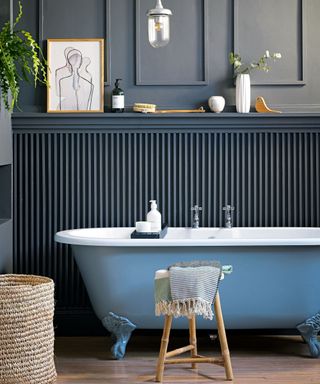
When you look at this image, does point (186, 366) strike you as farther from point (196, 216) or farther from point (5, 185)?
point (5, 185)

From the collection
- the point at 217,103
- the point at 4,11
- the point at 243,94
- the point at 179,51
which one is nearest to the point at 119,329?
the point at 217,103

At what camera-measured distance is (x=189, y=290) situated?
390 centimetres

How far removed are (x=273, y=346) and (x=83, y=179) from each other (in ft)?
5.20

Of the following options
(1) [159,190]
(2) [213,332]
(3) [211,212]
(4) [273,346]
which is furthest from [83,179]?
(4) [273,346]

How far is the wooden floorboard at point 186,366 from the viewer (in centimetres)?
405

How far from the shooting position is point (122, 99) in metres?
5.04

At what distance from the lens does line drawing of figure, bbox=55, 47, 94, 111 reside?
5.09 metres

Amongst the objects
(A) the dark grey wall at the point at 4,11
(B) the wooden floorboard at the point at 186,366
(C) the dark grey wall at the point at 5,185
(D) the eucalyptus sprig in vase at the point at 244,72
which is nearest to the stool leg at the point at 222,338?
(B) the wooden floorboard at the point at 186,366

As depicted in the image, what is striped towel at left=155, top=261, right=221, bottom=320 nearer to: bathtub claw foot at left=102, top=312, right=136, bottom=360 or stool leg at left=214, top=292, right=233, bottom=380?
stool leg at left=214, top=292, right=233, bottom=380

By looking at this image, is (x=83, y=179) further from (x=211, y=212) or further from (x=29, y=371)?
(x=29, y=371)

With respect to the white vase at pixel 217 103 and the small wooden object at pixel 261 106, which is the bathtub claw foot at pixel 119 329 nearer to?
the white vase at pixel 217 103

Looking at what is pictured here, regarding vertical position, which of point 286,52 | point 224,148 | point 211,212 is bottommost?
point 211,212

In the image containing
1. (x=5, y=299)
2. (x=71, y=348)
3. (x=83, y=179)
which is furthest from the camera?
(x=83, y=179)

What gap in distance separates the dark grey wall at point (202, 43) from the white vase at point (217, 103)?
14 cm
